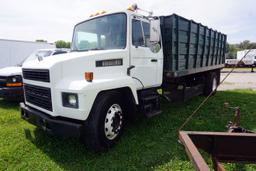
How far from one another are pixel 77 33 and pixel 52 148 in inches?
99.9

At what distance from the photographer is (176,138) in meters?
4.50

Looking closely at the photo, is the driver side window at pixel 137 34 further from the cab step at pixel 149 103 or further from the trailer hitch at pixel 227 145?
the trailer hitch at pixel 227 145

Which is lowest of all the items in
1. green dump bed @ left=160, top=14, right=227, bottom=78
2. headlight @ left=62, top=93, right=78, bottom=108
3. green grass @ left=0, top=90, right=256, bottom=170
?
green grass @ left=0, top=90, right=256, bottom=170

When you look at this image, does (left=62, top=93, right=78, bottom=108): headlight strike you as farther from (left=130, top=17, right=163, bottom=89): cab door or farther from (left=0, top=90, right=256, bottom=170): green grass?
(left=130, top=17, right=163, bottom=89): cab door

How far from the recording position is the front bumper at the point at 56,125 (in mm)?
3320

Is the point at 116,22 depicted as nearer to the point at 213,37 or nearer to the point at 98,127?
the point at 98,127

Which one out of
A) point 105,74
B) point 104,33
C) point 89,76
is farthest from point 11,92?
point 89,76

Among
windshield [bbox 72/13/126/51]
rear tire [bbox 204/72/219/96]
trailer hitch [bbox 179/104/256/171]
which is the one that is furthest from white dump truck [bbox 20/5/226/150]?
rear tire [bbox 204/72/219/96]

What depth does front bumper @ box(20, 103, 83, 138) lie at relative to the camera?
3.32 meters

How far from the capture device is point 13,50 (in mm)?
16109

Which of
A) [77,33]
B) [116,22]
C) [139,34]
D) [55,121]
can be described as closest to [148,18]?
[139,34]

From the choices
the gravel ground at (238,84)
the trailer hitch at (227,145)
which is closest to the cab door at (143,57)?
the trailer hitch at (227,145)

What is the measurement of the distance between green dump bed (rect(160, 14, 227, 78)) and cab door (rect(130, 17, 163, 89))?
402mm

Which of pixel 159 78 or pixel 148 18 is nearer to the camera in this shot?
pixel 148 18
